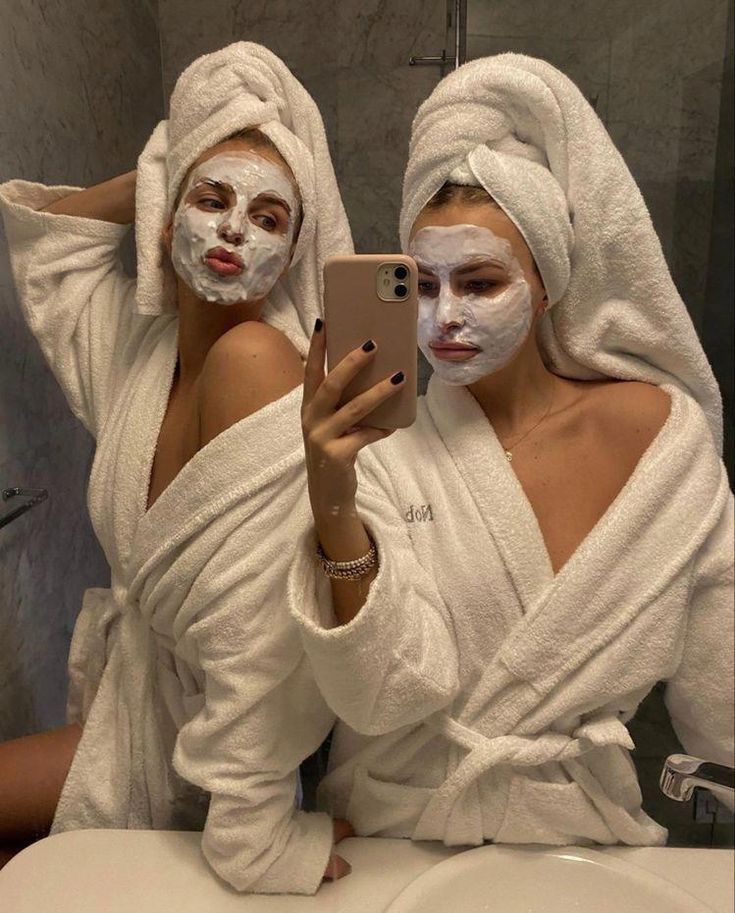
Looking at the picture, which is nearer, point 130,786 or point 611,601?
point 611,601

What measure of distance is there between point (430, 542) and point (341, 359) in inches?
9.5

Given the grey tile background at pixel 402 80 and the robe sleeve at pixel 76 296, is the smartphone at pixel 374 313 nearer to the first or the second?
the grey tile background at pixel 402 80

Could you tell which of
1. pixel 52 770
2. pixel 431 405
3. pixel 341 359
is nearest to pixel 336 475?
pixel 341 359

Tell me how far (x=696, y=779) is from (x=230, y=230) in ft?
2.16

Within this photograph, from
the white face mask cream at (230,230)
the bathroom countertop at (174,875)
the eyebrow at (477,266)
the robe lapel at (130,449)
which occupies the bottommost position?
the bathroom countertop at (174,875)

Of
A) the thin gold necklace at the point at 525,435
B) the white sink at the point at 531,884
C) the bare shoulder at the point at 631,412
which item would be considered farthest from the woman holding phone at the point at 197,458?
the bare shoulder at the point at 631,412

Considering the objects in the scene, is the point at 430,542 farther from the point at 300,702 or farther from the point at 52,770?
the point at 52,770

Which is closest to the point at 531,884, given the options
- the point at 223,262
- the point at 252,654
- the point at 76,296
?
the point at 252,654

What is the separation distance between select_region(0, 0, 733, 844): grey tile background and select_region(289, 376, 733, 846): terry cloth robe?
55mm

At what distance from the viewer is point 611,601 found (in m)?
0.76

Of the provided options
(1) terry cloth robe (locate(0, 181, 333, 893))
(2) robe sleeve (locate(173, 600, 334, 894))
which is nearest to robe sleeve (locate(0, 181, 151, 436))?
(1) terry cloth robe (locate(0, 181, 333, 893))

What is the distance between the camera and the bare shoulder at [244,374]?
79 cm

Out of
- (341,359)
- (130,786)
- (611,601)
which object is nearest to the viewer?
(341,359)

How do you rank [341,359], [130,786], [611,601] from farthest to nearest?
1. [130,786]
2. [611,601]
3. [341,359]
